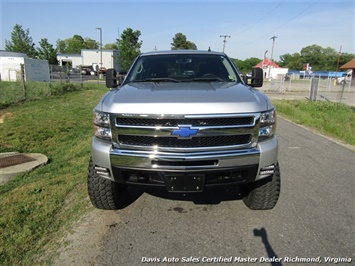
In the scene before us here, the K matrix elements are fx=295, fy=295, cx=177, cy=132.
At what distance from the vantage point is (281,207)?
142 inches

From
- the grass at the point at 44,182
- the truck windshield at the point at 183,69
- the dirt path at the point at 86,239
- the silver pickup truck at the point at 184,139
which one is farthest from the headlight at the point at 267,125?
the grass at the point at 44,182

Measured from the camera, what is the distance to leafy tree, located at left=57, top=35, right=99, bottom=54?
316ft

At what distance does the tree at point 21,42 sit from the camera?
53.9 metres

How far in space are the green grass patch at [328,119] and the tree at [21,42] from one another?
176 feet

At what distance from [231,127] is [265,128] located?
395 millimetres

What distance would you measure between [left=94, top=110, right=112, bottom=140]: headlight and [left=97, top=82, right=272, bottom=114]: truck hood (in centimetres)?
6

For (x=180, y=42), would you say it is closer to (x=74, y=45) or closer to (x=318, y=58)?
(x=74, y=45)

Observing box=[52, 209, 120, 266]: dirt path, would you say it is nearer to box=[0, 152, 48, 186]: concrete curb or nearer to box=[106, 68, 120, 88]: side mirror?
box=[106, 68, 120, 88]: side mirror

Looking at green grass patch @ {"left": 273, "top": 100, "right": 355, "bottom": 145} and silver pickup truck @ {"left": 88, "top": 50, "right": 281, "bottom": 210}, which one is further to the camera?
green grass patch @ {"left": 273, "top": 100, "right": 355, "bottom": 145}

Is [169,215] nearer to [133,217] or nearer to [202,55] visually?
[133,217]

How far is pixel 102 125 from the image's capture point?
2938 mm

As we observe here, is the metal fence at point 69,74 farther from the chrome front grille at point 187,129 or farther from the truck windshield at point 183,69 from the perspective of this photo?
the chrome front grille at point 187,129

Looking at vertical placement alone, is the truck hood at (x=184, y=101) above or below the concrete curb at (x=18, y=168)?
above

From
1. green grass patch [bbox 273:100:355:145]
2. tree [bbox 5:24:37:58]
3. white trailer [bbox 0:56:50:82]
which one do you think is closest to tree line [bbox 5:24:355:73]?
tree [bbox 5:24:37:58]
